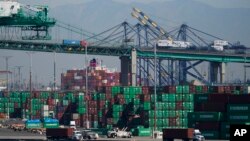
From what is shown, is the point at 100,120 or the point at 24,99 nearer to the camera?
the point at 100,120

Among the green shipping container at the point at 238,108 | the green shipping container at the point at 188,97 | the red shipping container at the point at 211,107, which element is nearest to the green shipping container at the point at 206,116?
the red shipping container at the point at 211,107

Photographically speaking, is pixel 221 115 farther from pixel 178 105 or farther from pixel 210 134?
pixel 178 105

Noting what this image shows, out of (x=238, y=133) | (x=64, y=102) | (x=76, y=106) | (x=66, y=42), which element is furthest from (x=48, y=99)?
(x=238, y=133)

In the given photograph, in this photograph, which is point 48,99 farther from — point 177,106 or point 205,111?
point 205,111

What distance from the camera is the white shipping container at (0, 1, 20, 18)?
67.6 m

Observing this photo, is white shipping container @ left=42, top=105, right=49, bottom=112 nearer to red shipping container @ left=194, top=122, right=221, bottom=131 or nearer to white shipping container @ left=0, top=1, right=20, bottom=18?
red shipping container @ left=194, top=122, right=221, bottom=131

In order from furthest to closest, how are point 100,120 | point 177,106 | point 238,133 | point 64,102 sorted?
point 64,102 → point 100,120 → point 177,106 → point 238,133

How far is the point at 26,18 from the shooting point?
69188mm

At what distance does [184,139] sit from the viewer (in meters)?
69.0

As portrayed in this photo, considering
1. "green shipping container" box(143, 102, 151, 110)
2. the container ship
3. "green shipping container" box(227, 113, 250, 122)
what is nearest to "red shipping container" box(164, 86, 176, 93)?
the container ship

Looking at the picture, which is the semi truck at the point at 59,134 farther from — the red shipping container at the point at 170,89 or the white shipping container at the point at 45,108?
the white shipping container at the point at 45,108

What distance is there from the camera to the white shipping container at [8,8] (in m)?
67.6

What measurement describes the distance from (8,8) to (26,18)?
6.07 feet

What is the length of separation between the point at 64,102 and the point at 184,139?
80821 millimetres
